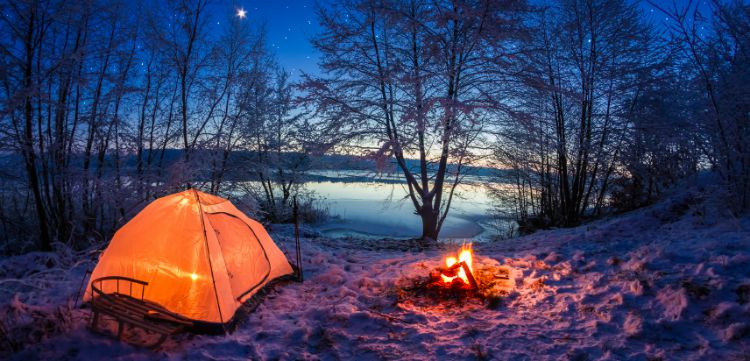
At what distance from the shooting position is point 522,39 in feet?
25.9

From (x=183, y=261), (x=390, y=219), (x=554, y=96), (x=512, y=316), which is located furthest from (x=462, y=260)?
(x=390, y=219)

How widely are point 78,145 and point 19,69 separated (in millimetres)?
1890

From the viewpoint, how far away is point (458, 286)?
5059 mm

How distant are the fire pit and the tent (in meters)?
2.31

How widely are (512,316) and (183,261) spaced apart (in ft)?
13.4

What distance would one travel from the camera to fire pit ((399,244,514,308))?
487 centimetres

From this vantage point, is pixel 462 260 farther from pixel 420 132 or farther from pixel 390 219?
pixel 390 219

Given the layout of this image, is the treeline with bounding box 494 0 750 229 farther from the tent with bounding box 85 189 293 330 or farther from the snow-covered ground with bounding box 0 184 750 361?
the tent with bounding box 85 189 293 330

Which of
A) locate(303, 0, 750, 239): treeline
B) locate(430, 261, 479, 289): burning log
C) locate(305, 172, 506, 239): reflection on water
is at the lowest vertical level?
locate(305, 172, 506, 239): reflection on water

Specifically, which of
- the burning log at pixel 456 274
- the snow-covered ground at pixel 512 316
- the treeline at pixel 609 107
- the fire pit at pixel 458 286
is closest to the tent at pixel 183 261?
the snow-covered ground at pixel 512 316

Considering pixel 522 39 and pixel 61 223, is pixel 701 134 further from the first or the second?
pixel 61 223

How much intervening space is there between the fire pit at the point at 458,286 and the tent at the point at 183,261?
2308mm

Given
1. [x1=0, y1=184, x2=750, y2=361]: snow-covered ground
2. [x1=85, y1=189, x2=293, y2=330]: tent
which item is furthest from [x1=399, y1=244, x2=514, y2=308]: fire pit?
[x1=85, y1=189, x2=293, y2=330]: tent

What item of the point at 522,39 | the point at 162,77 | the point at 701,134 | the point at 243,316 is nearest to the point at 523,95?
the point at 522,39
